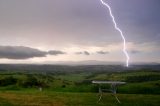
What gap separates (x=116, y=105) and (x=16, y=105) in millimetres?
7430

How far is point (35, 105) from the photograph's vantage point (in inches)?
845

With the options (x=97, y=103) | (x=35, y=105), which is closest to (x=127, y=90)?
(x=97, y=103)

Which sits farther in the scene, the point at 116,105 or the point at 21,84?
the point at 21,84

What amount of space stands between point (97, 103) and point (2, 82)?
36.9m

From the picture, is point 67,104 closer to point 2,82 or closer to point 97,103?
point 97,103

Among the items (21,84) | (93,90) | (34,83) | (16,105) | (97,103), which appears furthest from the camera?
(34,83)

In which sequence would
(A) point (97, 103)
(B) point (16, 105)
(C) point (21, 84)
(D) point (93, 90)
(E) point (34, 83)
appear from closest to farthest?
(B) point (16, 105) < (A) point (97, 103) < (D) point (93, 90) < (C) point (21, 84) < (E) point (34, 83)

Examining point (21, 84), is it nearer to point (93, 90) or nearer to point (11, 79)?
point (11, 79)

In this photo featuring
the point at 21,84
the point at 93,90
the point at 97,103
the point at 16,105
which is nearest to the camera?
the point at 16,105

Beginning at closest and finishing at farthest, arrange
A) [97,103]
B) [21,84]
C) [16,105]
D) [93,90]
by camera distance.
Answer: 1. [16,105]
2. [97,103]
3. [93,90]
4. [21,84]

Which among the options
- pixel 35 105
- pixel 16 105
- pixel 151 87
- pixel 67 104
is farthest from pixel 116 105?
pixel 151 87

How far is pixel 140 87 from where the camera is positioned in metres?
43.7

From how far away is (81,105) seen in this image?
21.5 meters

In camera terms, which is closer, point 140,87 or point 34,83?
point 140,87
